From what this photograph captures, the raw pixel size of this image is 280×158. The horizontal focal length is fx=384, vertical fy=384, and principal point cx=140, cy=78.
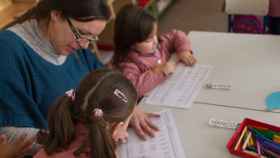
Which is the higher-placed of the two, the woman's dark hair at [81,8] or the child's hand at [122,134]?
the woman's dark hair at [81,8]

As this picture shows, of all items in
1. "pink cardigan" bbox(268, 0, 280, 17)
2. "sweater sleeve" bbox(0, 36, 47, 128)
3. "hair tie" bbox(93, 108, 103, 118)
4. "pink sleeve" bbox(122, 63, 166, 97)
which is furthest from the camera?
"pink cardigan" bbox(268, 0, 280, 17)

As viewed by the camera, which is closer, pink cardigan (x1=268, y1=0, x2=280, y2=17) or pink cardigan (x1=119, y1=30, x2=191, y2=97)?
pink cardigan (x1=119, y1=30, x2=191, y2=97)

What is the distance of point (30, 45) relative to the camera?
49.7 inches

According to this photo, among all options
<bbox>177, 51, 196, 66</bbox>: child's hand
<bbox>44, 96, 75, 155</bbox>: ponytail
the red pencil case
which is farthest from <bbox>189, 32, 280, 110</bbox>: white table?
<bbox>44, 96, 75, 155</bbox>: ponytail

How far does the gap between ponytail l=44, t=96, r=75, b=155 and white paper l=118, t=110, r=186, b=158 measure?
0.75 feet

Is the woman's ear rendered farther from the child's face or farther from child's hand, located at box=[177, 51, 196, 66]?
child's hand, located at box=[177, 51, 196, 66]

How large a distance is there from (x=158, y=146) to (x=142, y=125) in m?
0.11

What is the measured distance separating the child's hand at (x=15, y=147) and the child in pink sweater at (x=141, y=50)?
0.50m

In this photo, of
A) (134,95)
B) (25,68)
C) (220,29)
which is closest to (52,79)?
(25,68)

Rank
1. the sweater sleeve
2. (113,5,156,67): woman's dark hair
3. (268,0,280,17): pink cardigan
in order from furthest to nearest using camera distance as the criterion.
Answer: (268,0,280,17): pink cardigan → (113,5,156,67): woman's dark hair → the sweater sleeve

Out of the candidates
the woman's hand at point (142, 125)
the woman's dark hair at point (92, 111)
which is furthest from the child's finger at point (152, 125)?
the woman's dark hair at point (92, 111)

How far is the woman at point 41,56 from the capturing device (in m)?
1.20

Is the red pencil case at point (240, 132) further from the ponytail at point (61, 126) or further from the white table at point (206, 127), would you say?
the ponytail at point (61, 126)

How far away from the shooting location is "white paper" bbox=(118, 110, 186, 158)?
3.79ft
